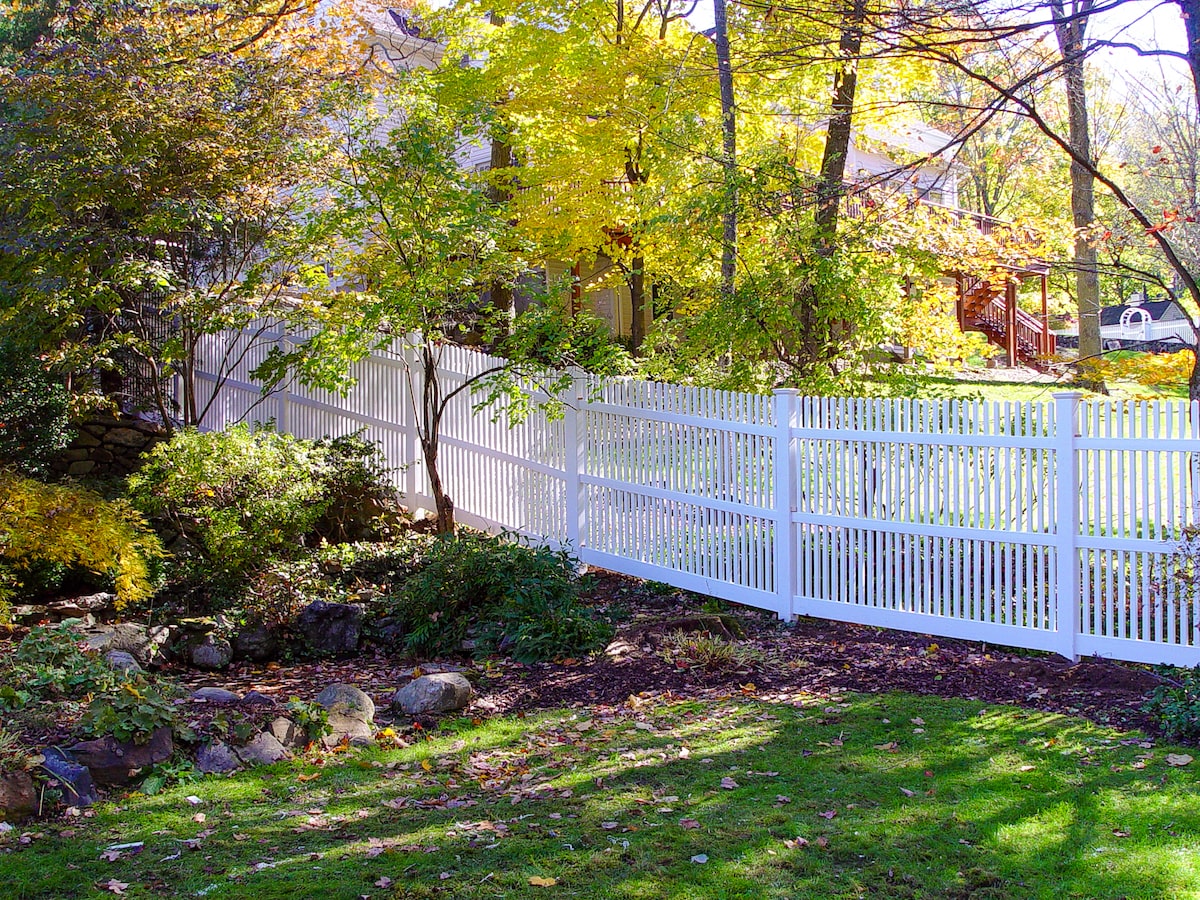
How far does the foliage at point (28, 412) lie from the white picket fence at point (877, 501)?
10.8 feet

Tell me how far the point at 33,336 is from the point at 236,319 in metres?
1.73

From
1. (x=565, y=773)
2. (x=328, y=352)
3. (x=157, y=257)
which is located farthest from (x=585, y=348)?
(x=565, y=773)

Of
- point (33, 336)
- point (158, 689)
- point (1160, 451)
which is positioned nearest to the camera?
point (158, 689)

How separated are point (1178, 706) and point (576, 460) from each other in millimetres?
5326

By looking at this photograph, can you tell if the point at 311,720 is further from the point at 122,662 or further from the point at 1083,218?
the point at 1083,218

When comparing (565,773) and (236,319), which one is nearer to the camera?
(565,773)

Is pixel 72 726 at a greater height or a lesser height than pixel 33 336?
lesser

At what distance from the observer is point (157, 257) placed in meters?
10.2

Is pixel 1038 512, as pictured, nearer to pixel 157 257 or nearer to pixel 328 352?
pixel 328 352

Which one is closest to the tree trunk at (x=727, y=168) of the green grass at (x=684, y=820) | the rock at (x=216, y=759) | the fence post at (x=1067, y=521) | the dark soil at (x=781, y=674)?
the dark soil at (x=781, y=674)

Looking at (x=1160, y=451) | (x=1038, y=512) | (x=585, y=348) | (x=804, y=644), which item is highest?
(x=585, y=348)

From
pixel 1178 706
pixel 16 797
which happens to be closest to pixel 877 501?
pixel 1178 706

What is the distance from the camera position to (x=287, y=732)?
5.62 metres

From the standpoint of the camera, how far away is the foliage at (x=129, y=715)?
5117mm
